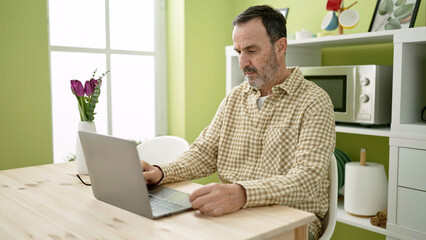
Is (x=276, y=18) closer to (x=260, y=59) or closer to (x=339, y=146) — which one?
(x=260, y=59)

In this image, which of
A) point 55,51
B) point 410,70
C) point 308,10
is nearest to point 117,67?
point 55,51

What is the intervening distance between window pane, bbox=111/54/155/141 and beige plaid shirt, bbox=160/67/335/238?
1.50m

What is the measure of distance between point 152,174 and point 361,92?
1.31m

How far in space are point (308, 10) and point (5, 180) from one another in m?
2.19

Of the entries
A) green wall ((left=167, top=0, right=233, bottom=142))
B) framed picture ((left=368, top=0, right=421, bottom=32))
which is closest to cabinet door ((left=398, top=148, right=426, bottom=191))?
framed picture ((left=368, top=0, right=421, bottom=32))

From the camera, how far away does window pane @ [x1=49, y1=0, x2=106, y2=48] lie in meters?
2.69

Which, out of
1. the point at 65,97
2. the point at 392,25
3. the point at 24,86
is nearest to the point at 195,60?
the point at 65,97

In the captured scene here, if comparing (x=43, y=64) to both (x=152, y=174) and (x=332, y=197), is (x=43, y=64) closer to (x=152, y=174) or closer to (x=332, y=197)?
(x=152, y=174)

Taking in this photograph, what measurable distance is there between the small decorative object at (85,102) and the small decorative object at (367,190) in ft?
4.64

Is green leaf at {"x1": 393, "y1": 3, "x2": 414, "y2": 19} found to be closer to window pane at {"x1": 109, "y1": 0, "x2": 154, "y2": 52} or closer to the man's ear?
the man's ear

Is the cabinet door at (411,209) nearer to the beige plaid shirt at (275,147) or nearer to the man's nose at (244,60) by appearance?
the beige plaid shirt at (275,147)

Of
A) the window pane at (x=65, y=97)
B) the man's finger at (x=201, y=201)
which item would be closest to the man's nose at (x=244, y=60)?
the man's finger at (x=201, y=201)

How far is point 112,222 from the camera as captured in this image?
1.01 m

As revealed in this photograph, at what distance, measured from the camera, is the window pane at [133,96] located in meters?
3.04
